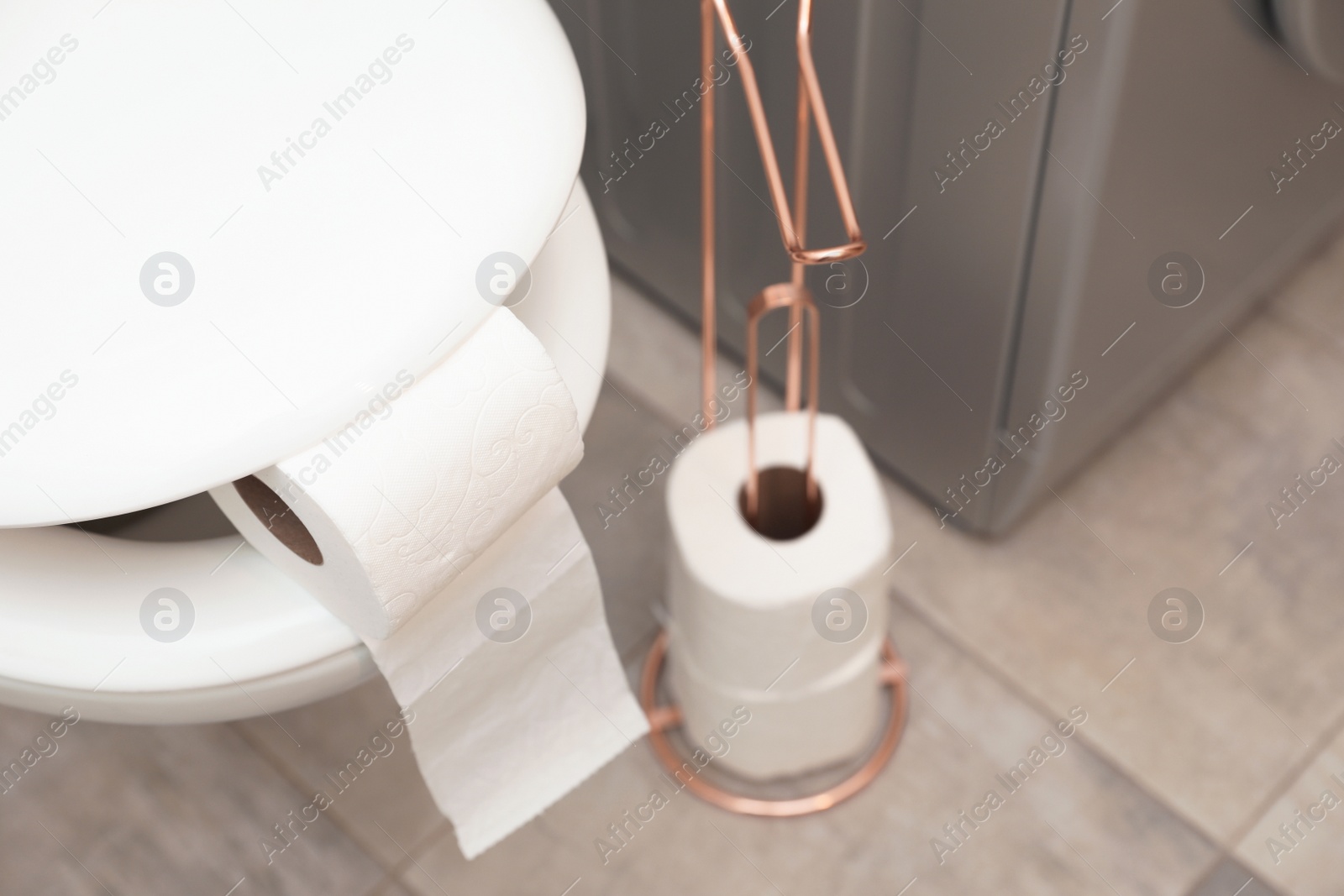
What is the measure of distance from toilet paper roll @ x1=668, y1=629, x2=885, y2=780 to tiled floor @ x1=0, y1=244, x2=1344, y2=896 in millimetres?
49

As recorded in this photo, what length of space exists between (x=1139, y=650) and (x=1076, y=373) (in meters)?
0.29

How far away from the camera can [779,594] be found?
36.6 inches

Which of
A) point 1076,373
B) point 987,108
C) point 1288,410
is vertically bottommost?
point 1288,410

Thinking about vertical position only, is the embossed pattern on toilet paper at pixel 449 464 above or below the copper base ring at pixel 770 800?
above

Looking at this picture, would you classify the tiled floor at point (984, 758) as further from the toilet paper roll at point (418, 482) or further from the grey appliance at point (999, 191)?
the toilet paper roll at point (418, 482)

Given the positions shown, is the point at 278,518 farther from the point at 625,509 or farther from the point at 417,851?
the point at 625,509

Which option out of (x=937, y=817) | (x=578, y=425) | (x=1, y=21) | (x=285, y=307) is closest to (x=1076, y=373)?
(x=937, y=817)

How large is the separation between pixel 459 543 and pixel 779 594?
30 cm

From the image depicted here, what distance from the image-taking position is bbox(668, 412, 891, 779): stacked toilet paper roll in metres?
0.94

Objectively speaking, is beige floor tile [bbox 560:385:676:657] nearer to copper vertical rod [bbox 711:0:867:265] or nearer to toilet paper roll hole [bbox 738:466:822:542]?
toilet paper roll hole [bbox 738:466:822:542]

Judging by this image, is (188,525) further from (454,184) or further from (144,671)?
(454,184)

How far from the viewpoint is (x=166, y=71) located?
73 centimetres

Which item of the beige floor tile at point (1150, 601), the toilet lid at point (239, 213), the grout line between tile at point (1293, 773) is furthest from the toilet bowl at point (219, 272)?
the grout line between tile at point (1293, 773)

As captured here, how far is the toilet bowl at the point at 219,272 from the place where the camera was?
631mm
